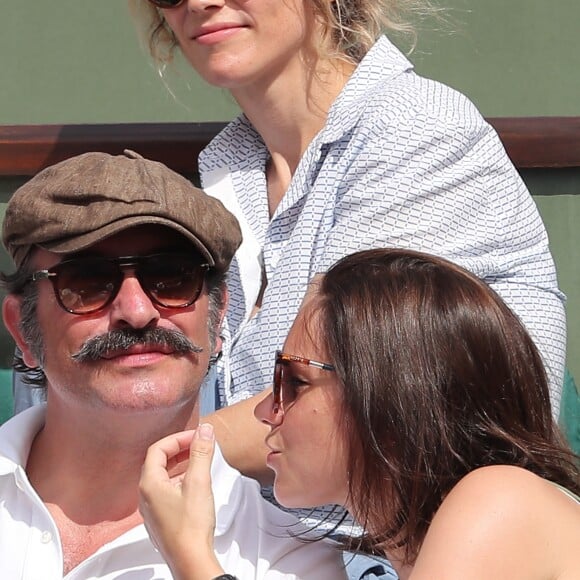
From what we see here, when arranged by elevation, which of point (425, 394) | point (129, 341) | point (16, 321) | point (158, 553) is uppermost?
point (425, 394)

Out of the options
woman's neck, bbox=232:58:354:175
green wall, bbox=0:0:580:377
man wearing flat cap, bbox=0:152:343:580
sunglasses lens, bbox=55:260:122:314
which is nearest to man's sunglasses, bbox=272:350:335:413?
man wearing flat cap, bbox=0:152:343:580

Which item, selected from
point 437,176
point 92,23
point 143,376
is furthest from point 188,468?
point 92,23

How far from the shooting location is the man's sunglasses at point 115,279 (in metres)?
2.30

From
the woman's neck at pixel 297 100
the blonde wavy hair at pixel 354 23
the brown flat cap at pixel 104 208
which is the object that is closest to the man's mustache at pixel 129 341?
the brown flat cap at pixel 104 208

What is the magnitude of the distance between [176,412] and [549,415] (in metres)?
0.62

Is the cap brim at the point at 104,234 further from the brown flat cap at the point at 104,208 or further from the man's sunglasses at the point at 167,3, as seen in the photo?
the man's sunglasses at the point at 167,3

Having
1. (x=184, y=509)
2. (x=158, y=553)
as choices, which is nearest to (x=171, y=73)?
(x=158, y=553)

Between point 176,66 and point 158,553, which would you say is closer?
point 158,553

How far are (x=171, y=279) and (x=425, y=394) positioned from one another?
540 mm

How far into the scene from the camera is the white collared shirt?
7.27 feet

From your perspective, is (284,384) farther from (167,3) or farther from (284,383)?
(167,3)

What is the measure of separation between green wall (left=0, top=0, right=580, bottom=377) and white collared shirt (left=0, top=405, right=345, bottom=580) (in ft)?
5.05

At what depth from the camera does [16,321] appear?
2484 millimetres

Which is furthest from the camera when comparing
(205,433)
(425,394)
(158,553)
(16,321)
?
(16,321)
